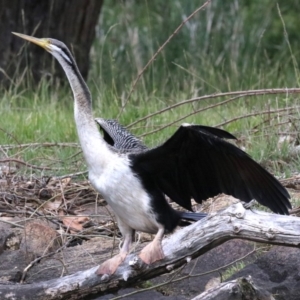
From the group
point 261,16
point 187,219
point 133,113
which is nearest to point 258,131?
point 133,113

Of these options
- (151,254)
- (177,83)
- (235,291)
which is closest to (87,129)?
(151,254)

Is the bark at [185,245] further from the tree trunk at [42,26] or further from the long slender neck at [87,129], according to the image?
the tree trunk at [42,26]

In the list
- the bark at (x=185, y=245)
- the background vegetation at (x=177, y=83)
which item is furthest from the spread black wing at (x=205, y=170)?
the background vegetation at (x=177, y=83)

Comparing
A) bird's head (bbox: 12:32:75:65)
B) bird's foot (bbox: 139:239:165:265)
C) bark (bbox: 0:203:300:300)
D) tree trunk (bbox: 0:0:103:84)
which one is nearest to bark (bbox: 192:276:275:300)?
bark (bbox: 0:203:300:300)

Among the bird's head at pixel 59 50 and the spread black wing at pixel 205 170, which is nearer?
the spread black wing at pixel 205 170

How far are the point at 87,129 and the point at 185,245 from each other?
29.8 inches

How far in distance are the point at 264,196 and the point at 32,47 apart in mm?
5402

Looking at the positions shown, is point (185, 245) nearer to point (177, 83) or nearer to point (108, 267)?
point (108, 267)

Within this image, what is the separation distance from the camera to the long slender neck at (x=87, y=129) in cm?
404

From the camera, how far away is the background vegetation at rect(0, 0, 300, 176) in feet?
20.2

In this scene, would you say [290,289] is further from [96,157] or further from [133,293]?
[96,157]

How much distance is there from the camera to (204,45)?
35.7 ft

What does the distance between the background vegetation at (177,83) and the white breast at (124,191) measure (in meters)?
1.74

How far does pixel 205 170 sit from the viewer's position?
402 cm
